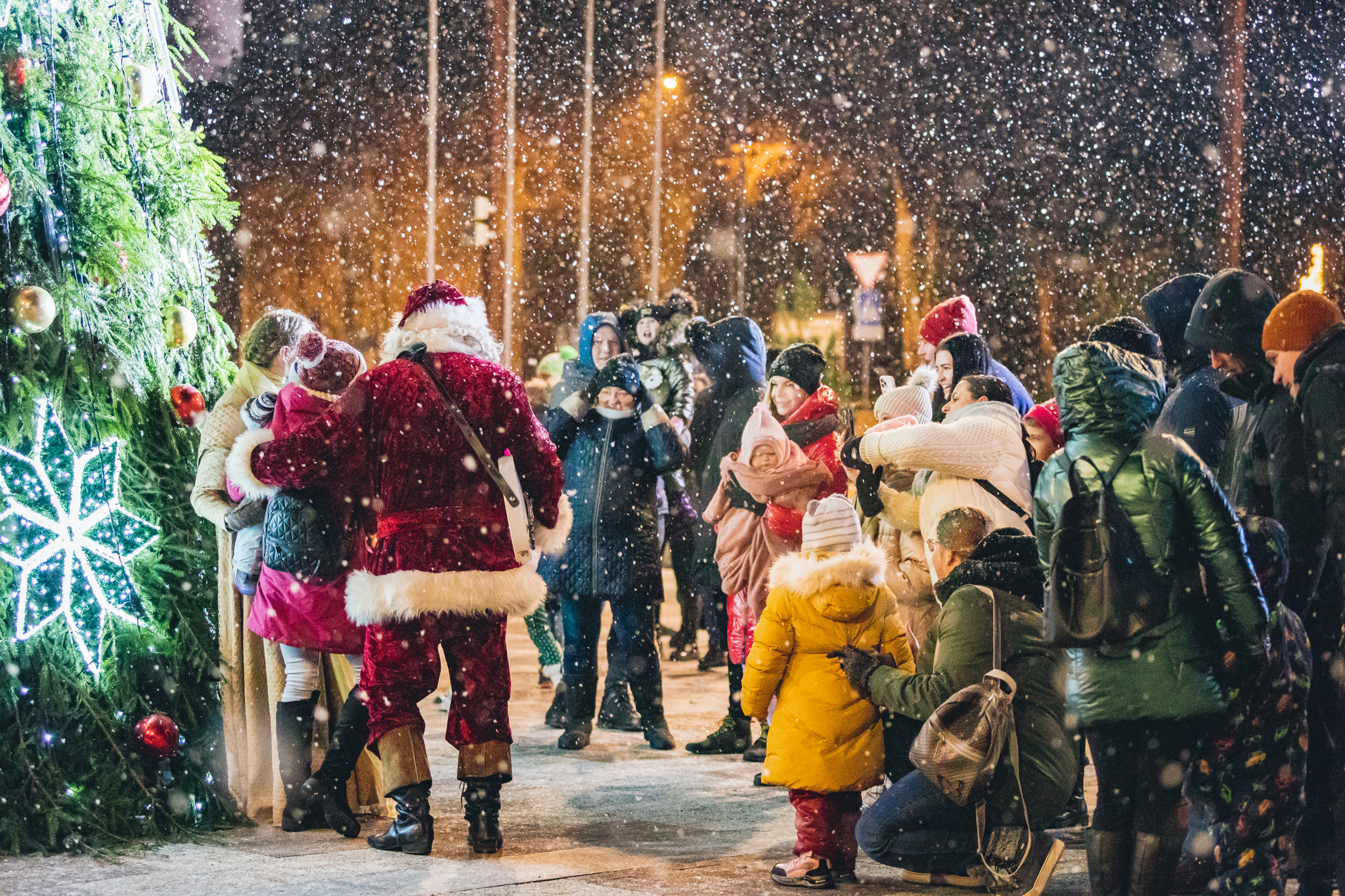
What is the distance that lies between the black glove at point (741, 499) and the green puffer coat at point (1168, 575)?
2846 mm

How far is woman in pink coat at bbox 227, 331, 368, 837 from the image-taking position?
5031mm

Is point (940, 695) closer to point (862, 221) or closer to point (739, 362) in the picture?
point (739, 362)

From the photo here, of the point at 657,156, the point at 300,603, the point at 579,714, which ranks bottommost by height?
the point at 579,714

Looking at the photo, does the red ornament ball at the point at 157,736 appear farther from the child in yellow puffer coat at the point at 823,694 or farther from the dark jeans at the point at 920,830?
the dark jeans at the point at 920,830

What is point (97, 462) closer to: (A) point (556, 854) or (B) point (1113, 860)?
(A) point (556, 854)

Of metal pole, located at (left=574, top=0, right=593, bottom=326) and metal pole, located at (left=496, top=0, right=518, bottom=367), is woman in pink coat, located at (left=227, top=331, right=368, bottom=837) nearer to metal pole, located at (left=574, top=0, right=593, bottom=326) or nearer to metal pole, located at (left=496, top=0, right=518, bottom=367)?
metal pole, located at (left=496, top=0, right=518, bottom=367)

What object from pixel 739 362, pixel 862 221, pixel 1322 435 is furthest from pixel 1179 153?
pixel 1322 435

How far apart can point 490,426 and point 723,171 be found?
101 feet

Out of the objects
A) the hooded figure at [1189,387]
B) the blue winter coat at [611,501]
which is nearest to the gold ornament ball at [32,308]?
the blue winter coat at [611,501]

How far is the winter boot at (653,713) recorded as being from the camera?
6859 mm

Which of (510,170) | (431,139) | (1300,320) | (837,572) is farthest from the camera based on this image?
(510,170)

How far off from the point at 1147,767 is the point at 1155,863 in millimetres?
265

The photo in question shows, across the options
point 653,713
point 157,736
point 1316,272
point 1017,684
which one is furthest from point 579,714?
point 1316,272

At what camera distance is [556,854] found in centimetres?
480
